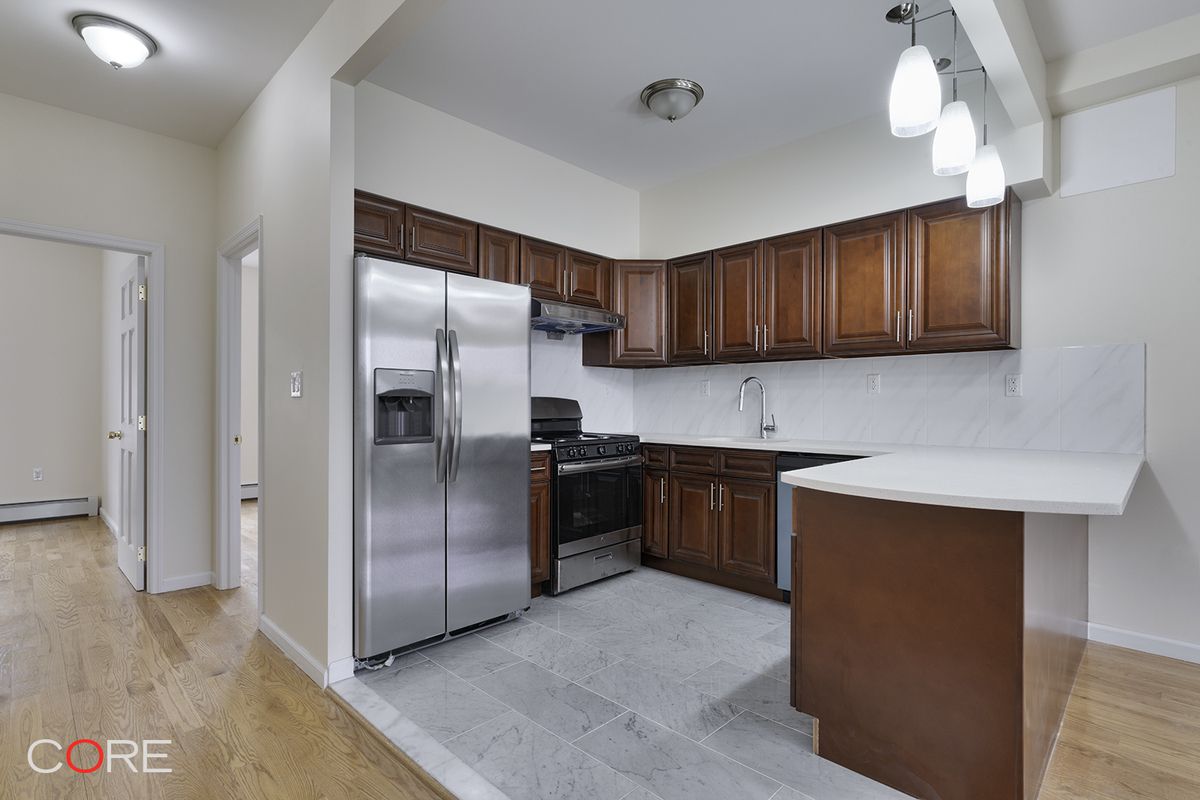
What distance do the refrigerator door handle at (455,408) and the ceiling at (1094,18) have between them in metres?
2.74

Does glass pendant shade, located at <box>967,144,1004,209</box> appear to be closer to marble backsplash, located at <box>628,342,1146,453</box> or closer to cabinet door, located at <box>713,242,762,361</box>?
marble backsplash, located at <box>628,342,1146,453</box>

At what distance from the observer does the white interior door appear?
3.50 metres

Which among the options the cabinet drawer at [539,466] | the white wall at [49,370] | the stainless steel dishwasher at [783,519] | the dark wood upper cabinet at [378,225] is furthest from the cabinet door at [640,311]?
the white wall at [49,370]

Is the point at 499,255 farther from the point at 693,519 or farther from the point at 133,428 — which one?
the point at 133,428

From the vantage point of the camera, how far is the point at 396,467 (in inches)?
98.7

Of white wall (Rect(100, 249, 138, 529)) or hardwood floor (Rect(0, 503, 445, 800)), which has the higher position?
white wall (Rect(100, 249, 138, 529))

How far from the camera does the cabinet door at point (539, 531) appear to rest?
328cm

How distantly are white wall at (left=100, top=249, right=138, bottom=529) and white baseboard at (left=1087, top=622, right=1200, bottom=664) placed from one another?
582 centimetres

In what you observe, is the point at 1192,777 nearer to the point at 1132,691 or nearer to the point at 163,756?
Result: the point at 1132,691

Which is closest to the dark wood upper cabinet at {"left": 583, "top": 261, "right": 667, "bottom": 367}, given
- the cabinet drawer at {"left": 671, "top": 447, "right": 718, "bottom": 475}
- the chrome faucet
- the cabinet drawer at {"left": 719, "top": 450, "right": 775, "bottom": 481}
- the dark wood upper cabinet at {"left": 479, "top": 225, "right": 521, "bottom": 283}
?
the chrome faucet

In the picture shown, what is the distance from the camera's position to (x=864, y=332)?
127 inches

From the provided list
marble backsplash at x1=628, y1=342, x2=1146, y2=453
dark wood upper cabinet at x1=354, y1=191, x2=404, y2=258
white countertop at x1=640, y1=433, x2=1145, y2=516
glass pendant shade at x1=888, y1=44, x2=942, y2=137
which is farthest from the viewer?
dark wood upper cabinet at x1=354, y1=191, x2=404, y2=258

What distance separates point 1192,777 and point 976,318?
6.14 ft

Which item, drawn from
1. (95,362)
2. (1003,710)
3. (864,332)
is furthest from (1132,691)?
(95,362)
